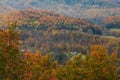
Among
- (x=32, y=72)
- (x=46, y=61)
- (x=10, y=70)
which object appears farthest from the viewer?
(x=46, y=61)

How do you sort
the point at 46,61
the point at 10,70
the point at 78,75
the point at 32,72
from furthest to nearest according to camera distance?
the point at 46,61, the point at 32,72, the point at 78,75, the point at 10,70

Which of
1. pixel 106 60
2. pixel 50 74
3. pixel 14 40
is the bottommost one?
pixel 50 74

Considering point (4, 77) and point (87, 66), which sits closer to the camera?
point (4, 77)

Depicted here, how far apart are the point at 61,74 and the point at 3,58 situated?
34.9ft

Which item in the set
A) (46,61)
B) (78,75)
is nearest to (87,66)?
(78,75)

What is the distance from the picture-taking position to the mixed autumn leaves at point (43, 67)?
47.6 metres

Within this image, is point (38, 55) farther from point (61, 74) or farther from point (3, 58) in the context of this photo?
point (3, 58)

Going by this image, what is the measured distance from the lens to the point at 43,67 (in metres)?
61.1

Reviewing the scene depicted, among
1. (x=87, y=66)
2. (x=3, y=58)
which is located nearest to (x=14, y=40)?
(x=3, y=58)

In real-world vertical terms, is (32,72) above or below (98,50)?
below

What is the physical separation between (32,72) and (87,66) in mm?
9869

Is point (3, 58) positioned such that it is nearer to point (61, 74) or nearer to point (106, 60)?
point (61, 74)

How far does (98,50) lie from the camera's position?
176 ft

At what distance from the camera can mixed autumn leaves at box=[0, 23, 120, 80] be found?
47625 mm
